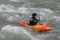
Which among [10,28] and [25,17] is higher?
[25,17]

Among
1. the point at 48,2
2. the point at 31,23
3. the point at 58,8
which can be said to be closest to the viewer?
the point at 31,23

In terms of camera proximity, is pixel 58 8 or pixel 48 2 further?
pixel 48 2

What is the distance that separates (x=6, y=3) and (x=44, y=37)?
826 centimetres

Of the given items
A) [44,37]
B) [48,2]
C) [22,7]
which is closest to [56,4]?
[48,2]

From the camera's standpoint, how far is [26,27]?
55.2 feet

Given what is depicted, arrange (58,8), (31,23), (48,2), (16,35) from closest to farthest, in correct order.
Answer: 1. (16,35)
2. (31,23)
3. (58,8)
4. (48,2)

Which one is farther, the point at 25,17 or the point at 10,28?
the point at 25,17

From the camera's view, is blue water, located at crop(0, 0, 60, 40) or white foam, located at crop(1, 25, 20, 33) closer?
blue water, located at crop(0, 0, 60, 40)

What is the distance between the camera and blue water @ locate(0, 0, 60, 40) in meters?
15.7

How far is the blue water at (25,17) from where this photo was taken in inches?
618

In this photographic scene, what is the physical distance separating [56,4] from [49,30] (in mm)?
7692

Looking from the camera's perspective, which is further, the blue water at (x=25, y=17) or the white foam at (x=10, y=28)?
the white foam at (x=10, y=28)

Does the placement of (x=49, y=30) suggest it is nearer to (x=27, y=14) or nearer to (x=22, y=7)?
(x=27, y=14)

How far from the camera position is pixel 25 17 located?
19.6 m
